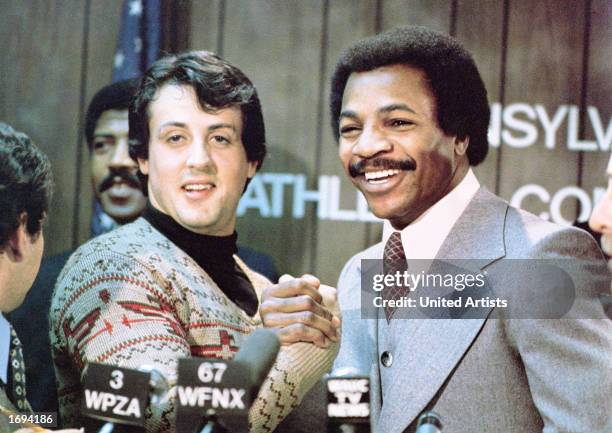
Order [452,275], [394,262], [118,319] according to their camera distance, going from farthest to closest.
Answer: [394,262] → [452,275] → [118,319]

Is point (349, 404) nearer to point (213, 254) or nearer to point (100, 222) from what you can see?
point (213, 254)

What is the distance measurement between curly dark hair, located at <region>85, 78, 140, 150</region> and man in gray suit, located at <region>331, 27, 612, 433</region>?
0.58 metres

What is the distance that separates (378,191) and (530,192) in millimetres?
568

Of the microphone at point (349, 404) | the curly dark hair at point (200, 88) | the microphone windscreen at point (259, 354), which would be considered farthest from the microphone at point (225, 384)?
the curly dark hair at point (200, 88)

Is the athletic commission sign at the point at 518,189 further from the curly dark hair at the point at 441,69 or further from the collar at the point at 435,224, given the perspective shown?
the collar at the point at 435,224

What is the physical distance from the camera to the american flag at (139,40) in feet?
7.86

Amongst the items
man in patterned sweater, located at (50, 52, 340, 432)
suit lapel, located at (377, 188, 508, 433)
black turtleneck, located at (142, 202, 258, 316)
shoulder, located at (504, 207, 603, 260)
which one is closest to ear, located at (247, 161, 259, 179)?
man in patterned sweater, located at (50, 52, 340, 432)

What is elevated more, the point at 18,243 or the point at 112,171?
the point at 112,171

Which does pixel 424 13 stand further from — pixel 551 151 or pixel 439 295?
pixel 439 295

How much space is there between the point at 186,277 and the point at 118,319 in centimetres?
21

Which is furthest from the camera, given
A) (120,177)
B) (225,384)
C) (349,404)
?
(120,177)

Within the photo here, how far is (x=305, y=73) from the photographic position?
8.08 feet

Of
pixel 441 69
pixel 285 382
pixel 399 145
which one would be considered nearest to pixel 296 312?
pixel 285 382

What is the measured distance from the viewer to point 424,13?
2406 millimetres
